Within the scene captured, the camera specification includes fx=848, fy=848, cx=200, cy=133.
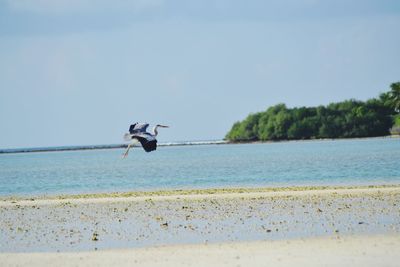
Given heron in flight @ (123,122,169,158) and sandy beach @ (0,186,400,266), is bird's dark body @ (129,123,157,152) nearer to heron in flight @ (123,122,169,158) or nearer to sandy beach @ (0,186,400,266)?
heron in flight @ (123,122,169,158)

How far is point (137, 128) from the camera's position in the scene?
28.4 m

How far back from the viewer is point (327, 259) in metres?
18.2

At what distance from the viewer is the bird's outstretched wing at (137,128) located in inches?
1115

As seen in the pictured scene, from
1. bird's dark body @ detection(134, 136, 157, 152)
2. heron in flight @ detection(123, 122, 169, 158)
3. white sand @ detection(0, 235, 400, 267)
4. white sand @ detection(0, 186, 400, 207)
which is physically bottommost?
white sand @ detection(0, 235, 400, 267)

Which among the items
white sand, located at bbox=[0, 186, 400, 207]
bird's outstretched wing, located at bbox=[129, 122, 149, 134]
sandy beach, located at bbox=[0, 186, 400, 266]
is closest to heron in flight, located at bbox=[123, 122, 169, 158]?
bird's outstretched wing, located at bbox=[129, 122, 149, 134]

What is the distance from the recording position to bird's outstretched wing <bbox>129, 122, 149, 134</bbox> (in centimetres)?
2833

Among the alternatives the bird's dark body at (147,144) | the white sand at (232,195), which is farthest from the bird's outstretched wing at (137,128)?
the white sand at (232,195)

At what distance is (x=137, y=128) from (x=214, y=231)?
642cm

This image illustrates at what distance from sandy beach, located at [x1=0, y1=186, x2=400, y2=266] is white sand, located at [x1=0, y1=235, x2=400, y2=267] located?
2cm

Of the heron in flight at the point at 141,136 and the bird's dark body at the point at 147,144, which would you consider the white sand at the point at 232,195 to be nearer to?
the heron in flight at the point at 141,136

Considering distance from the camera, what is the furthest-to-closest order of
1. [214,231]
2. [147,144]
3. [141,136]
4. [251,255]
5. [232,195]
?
[232,195] → [141,136] → [147,144] → [214,231] → [251,255]

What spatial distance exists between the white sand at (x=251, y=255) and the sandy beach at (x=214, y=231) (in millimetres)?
22

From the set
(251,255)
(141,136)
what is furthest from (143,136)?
(251,255)

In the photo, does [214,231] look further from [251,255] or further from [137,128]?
[137,128]
